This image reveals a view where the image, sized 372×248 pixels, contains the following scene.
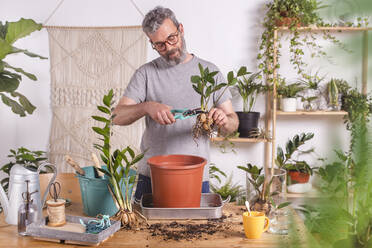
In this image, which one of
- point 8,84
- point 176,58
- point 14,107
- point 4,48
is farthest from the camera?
point 14,107

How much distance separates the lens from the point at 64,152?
146 inches

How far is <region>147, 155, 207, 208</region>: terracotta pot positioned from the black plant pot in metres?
1.89

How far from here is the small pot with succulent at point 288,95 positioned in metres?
3.34

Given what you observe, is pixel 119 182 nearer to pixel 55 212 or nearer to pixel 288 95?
pixel 55 212

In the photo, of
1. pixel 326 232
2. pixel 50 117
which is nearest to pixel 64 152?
pixel 50 117

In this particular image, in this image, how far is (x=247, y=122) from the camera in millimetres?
3391

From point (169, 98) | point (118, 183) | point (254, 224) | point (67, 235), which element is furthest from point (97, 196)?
point (169, 98)

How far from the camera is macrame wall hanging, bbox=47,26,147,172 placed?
360cm

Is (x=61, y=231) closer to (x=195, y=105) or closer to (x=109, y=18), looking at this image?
(x=195, y=105)

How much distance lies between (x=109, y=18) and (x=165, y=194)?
260 centimetres

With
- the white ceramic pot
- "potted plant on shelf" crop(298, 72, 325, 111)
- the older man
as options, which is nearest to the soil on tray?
the older man

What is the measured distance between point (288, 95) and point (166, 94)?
1591 millimetres

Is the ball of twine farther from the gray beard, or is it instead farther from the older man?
the gray beard

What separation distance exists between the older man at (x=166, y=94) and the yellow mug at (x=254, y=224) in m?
0.79
